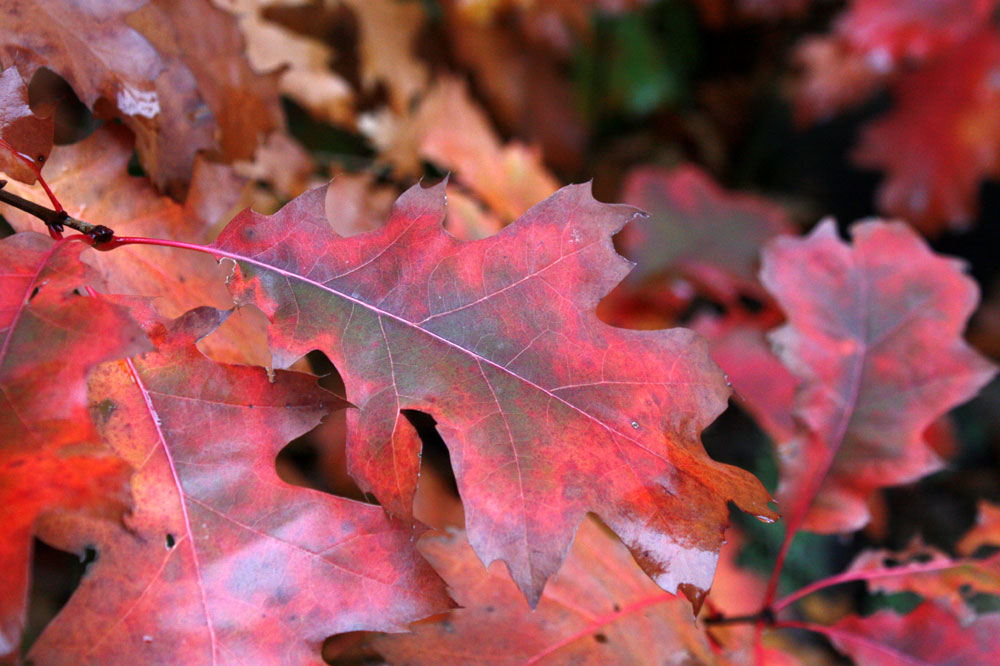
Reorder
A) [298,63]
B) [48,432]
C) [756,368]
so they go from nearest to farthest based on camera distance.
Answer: [48,432] < [298,63] < [756,368]

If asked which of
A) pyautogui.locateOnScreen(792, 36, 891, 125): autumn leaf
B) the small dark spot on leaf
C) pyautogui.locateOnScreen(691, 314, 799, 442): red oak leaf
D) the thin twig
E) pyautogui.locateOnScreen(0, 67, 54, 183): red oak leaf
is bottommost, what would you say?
pyautogui.locateOnScreen(691, 314, 799, 442): red oak leaf

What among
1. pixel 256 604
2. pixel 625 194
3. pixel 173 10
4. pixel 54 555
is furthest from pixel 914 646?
pixel 54 555

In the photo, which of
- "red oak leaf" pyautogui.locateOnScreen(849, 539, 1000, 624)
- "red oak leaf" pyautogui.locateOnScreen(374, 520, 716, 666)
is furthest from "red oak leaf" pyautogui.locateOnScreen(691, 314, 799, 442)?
"red oak leaf" pyautogui.locateOnScreen(374, 520, 716, 666)

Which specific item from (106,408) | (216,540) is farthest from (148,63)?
(216,540)

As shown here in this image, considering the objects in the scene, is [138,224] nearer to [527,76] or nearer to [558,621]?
[558,621]

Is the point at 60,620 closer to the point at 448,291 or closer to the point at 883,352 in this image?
the point at 448,291

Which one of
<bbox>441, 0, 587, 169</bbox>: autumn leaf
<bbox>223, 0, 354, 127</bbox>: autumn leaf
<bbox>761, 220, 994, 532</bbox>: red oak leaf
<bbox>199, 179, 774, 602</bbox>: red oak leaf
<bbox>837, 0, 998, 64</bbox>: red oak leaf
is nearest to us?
<bbox>199, 179, 774, 602</bbox>: red oak leaf

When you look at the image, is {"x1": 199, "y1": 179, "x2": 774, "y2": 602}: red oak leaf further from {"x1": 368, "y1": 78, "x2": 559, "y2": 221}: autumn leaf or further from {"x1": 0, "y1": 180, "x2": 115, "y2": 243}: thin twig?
{"x1": 368, "y1": 78, "x2": 559, "y2": 221}: autumn leaf
